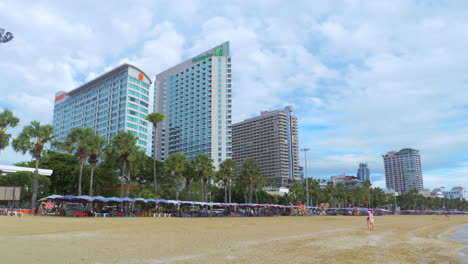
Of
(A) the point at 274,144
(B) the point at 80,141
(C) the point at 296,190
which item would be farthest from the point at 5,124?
(A) the point at 274,144

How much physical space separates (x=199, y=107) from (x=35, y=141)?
109 m

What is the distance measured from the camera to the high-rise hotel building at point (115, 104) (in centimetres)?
11544

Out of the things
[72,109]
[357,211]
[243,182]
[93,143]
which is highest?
[72,109]

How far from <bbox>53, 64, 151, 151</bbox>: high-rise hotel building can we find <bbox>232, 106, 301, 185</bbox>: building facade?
7232 cm

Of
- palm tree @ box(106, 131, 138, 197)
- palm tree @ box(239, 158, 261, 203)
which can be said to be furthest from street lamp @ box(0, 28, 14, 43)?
palm tree @ box(239, 158, 261, 203)

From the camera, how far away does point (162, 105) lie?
163500 mm

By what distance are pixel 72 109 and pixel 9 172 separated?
96.9m

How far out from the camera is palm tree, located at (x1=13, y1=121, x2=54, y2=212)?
3691cm

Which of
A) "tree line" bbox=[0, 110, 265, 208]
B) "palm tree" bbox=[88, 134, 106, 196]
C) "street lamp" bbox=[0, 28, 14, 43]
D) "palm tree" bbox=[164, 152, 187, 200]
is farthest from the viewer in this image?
"palm tree" bbox=[164, 152, 187, 200]

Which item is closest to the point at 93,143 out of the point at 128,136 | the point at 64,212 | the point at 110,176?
the point at 128,136

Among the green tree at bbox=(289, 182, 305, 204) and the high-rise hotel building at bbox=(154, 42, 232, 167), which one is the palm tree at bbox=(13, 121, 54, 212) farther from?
the high-rise hotel building at bbox=(154, 42, 232, 167)

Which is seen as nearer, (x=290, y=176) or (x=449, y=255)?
(x=449, y=255)

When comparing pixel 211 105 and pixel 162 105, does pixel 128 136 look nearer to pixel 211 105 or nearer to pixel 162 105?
pixel 211 105

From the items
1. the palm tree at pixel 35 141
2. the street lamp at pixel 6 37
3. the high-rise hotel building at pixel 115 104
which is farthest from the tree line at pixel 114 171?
the high-rise hotel building at pixel 115 104
